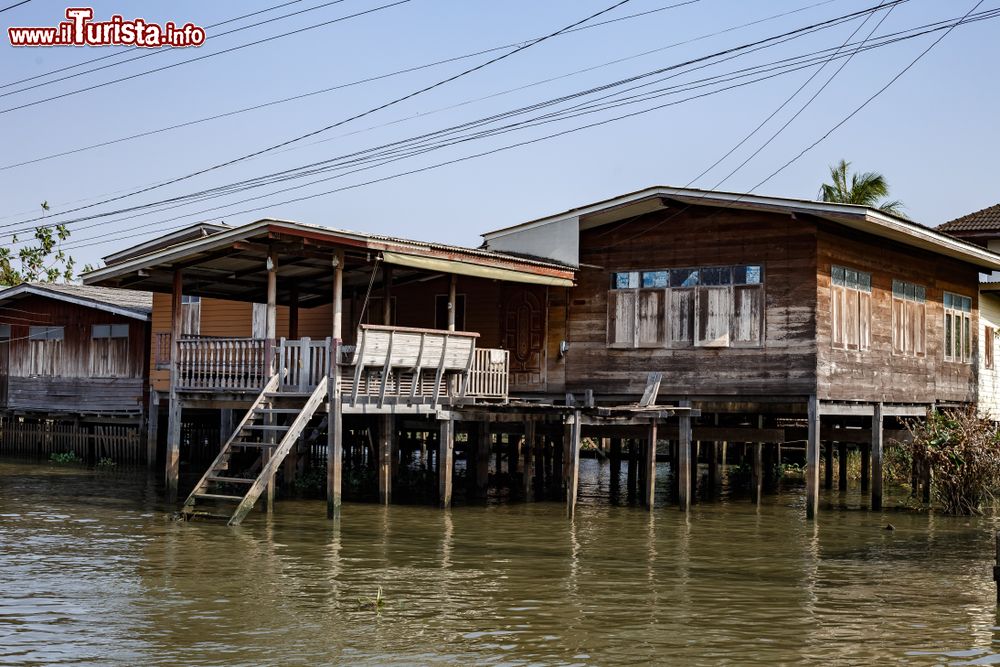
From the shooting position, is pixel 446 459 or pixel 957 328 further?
pixel 957 328

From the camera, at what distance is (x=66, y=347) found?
118ft

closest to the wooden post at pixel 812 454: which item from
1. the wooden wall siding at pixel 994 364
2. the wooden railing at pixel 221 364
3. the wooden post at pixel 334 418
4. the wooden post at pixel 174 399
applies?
the wooden post at pixel 334 418

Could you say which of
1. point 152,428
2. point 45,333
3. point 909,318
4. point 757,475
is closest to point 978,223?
point 909,318

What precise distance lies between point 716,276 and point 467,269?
→ 4859mm

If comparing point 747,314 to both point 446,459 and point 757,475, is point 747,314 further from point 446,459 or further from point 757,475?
point 446,459

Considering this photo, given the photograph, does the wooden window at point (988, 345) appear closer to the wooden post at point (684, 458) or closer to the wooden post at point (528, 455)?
the wooden post at point (684, 458)

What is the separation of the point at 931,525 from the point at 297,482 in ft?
41.7

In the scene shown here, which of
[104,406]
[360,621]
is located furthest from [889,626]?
[104,406]

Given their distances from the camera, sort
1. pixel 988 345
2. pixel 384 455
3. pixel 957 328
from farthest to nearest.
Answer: pixel 988 345
pixel 957 328
pixel 384 455

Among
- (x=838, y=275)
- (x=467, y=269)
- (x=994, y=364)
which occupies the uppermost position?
(x=838, y=275)

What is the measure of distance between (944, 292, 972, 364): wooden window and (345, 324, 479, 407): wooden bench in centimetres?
1198

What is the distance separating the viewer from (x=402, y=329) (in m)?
20.9

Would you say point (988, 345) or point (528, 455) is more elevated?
point (988, 345)

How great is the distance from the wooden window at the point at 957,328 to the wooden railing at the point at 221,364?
15643mm
